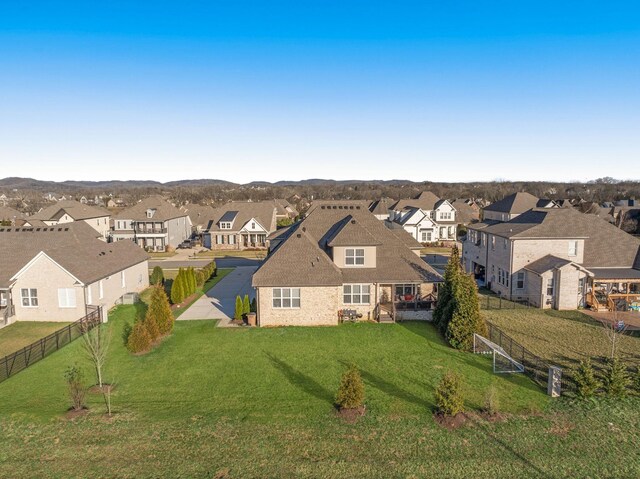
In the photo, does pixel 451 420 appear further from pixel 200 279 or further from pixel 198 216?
pixel 198 216

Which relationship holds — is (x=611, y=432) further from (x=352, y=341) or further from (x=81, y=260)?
(x=81, y=260)

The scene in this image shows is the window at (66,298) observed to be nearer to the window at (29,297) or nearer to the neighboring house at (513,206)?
the window at (29,297)

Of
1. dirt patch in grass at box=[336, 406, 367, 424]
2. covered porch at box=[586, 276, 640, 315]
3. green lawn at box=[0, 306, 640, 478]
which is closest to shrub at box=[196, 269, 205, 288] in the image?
green lawn at box=[0, 306, 640, 478]

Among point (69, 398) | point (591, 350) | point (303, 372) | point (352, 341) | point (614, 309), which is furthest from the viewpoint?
point (614, 309)

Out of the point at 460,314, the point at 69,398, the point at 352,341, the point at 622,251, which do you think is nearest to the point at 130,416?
the point at 69,398

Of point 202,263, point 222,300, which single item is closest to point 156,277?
point 222,300

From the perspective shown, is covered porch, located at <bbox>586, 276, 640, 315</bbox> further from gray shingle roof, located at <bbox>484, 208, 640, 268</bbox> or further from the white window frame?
the white window frame
